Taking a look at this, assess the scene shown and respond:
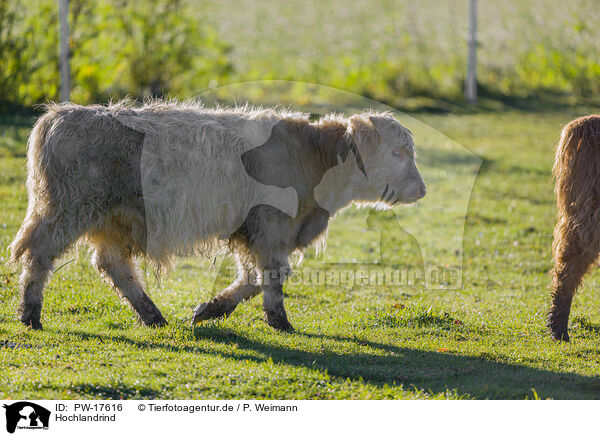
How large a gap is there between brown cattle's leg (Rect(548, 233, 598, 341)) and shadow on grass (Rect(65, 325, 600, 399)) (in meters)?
0.96

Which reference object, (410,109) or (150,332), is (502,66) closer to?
(410,109)

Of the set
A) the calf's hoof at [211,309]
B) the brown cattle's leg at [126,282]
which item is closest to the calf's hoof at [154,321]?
the brown cattle's leg at [126,282]

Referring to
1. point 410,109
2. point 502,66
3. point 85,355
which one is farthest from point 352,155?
point 502,66

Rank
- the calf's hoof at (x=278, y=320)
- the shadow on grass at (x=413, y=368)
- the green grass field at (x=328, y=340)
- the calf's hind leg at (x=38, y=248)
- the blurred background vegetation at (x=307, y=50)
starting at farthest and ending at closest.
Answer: the blurred background vegetation at (x=307, y=50)
the calf's hoof at (x=278, y=320)
the calf's hind leg at (x=38, y=248)
the shadow on grass at (x=413, y=368)
the green grass field at (x=328, y=340)

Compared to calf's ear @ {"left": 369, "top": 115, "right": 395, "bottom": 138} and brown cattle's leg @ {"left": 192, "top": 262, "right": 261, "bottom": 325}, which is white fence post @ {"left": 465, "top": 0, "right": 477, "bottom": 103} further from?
brown cattle's leg @ {"left": 192, "top": 262, "right": 261, "bottom": 325}

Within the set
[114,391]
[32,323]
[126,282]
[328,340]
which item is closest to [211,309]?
[126,282]

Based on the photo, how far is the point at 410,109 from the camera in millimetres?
21438

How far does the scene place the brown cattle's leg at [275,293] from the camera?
713 cm

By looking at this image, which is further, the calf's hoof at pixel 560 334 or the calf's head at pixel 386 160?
the calf's head at pixel 386 160

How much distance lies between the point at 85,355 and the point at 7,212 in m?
5.73

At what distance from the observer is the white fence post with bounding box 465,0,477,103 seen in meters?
22.3

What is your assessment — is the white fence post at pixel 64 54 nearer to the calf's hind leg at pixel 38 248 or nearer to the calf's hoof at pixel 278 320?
the calf's hind leg at pixel 38 248
